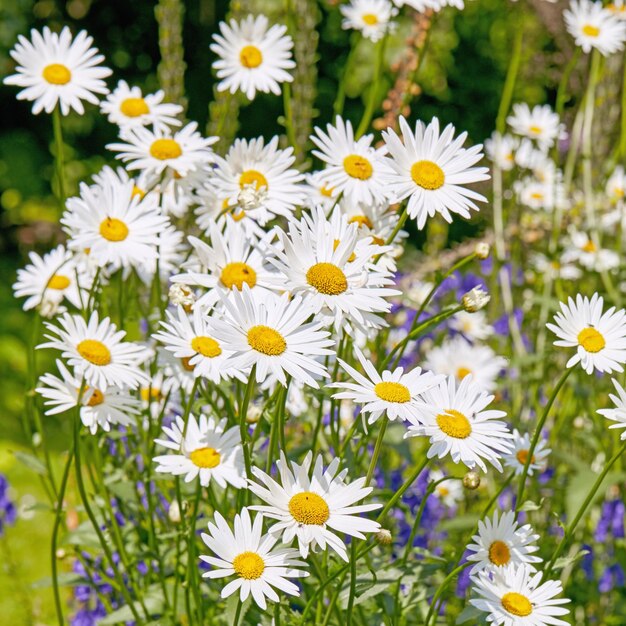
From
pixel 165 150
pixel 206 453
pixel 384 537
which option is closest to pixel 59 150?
pixel 165 150

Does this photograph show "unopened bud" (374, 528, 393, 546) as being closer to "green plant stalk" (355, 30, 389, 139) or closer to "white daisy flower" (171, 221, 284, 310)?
"white daisy flower" (171, 221, 284, 310)

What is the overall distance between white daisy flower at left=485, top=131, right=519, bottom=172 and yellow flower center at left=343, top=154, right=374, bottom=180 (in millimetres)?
1102

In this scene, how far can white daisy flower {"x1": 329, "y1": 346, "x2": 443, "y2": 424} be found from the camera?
126cm

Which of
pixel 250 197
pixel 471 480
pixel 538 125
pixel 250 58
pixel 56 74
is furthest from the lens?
pixel 538 125

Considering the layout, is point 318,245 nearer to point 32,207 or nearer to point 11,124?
point 32,207

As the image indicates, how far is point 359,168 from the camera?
168 centimetres

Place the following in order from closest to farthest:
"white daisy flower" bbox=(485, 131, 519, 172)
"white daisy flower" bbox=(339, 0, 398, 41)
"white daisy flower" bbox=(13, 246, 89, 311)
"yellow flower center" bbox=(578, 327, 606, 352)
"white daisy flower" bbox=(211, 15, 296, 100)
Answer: "yellow flower center" bbox=(578, 327, 606, 352), "white daisy flower" bbox=(13, 246, 89, 311), "white daisy flower" bbox=(211, 15, 296, 100), "white daisy flower" bbox=(339, 0, 398, 41), "white daisy flower" bbox=(485, 131, 519, 172)

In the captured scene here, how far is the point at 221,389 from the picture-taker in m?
1.63

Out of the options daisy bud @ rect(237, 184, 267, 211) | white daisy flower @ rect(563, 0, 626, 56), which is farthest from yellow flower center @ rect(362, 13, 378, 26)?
daisy bud @ rect(237, 184, 267, 211)

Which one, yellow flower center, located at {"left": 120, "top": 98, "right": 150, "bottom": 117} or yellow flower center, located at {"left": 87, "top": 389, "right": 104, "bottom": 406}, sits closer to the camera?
yellow flower center, located at {"left": 87, "top": 389, "right": 104, "bottom": 406}

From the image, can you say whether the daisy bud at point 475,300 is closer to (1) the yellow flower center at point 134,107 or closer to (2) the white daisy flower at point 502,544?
(2) the white daisy flower at point 502,544

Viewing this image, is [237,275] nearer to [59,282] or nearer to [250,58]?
[59,282]

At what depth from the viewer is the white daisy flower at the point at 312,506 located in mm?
1218

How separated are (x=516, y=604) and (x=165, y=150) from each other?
984mm
